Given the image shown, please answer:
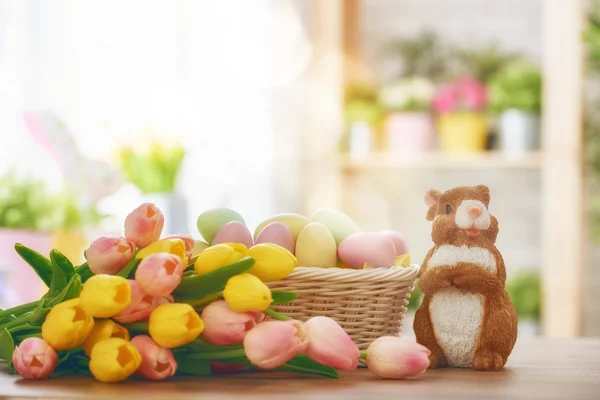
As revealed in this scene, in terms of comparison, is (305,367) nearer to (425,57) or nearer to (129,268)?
(129,268)

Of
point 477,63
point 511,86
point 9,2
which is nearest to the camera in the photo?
point 9,2

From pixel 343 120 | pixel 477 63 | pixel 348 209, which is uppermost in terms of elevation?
pixel 477 63

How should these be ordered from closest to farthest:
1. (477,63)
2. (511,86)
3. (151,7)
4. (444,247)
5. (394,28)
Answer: (444,247), (151,7), (511,86), (477,63), (394,28)

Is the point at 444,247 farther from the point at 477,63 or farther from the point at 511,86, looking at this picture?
the point at 477,63

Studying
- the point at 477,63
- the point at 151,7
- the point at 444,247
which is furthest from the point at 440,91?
the point at 444,247

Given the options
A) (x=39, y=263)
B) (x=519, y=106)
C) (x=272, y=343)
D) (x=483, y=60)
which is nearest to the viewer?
(x=272, y=343)

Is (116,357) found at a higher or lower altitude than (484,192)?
lower

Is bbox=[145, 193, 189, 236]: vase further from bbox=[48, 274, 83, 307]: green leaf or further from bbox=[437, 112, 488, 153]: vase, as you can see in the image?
bbox=[48, 274, 83, 307]: green leaf

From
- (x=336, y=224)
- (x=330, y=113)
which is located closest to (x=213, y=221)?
(x=336, y=224)
